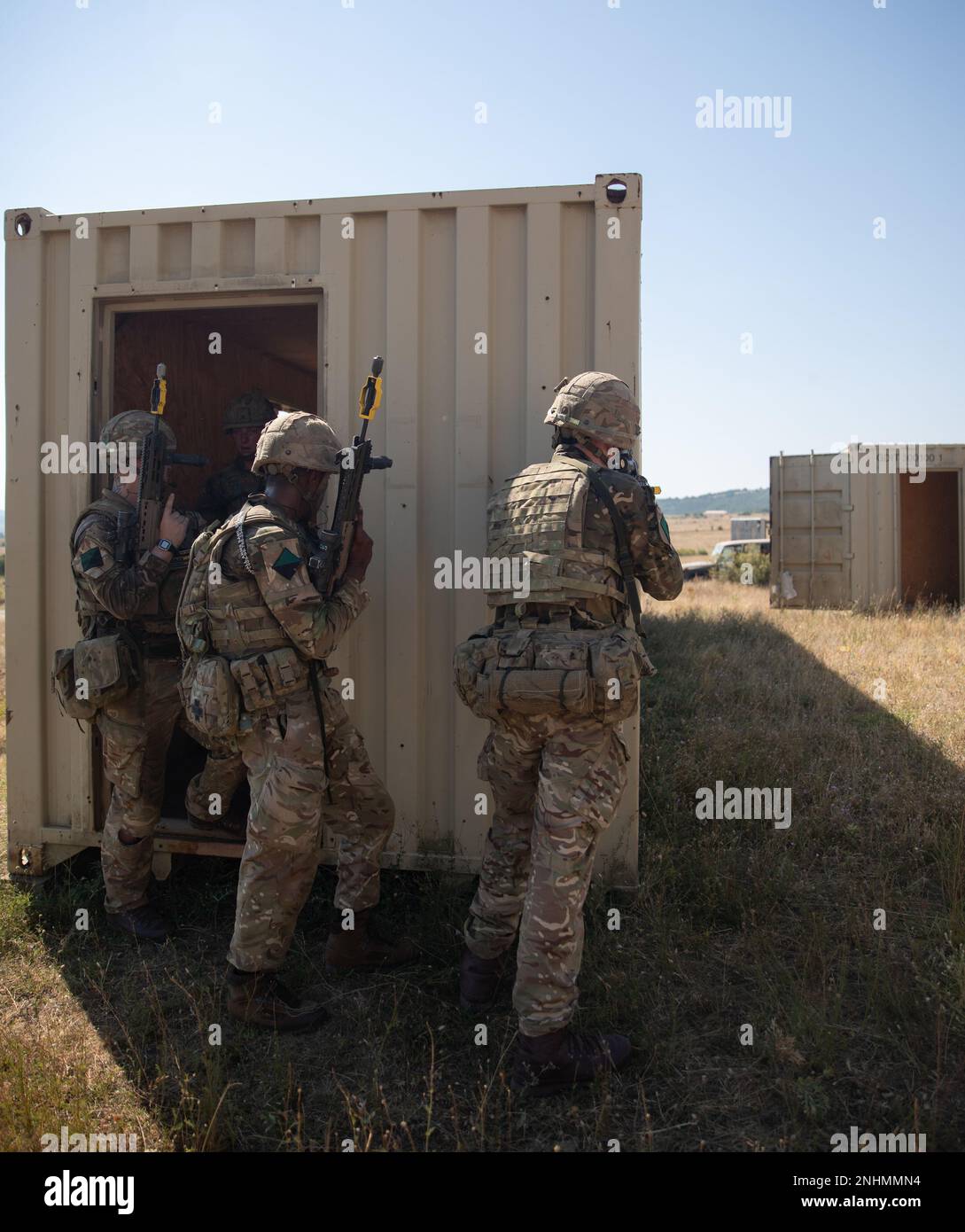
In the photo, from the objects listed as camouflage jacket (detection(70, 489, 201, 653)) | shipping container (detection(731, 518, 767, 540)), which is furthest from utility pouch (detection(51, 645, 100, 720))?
shipping container (detection(731, 518, 767, 540))

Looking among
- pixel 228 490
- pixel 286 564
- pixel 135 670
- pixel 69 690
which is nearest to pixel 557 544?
pixel 286 564

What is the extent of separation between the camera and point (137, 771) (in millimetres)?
4305

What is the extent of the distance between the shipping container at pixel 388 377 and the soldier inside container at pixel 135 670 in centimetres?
29

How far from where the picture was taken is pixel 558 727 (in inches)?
128

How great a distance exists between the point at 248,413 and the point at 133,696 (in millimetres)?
2085

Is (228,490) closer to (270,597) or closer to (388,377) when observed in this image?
(388,377)

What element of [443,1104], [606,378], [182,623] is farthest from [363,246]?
[443,1104]

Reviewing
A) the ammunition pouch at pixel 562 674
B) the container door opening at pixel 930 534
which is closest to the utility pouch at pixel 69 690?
the ammunition pouch at pixel 562 674

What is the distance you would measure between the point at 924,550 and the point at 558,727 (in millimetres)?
11070

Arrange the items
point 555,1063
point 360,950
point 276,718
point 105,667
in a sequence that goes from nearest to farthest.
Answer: point 555,1063 → point 276,718 → point 360,950 → point 105,667

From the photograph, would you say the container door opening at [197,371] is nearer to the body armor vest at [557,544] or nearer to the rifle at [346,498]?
the rifle at [346,498]

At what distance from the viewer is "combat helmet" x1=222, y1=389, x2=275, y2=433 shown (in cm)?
561
